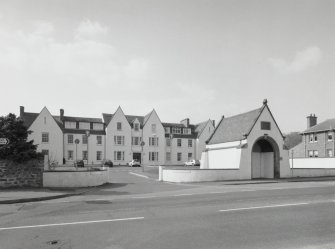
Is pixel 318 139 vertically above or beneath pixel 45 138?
beneath

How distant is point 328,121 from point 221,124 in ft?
85.6

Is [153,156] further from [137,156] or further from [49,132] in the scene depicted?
[49,132]

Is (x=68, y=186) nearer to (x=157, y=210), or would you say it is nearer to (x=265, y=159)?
(x=157, y=210)

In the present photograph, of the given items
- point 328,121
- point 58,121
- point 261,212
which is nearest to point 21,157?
point 261,212

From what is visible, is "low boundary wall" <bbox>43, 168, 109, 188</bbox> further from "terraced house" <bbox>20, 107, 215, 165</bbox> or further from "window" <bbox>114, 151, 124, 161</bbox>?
"window" <bbox>114, 151, 124, 161</bbox>

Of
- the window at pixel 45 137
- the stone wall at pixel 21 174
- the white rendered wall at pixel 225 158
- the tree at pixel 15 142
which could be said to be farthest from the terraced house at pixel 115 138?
the stone wall at pixel 21 174

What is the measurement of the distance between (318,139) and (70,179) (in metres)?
44.4

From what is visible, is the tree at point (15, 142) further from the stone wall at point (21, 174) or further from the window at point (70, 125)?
the window at point (70, 125)

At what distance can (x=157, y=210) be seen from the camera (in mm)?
11258

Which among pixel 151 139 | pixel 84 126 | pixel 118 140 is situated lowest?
pixel 118 140

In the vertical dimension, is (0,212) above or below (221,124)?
below

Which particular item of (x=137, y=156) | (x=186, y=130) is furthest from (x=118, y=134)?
(x=186, y=130)

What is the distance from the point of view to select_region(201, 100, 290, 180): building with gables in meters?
28.6

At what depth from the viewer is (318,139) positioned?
51438 mm
